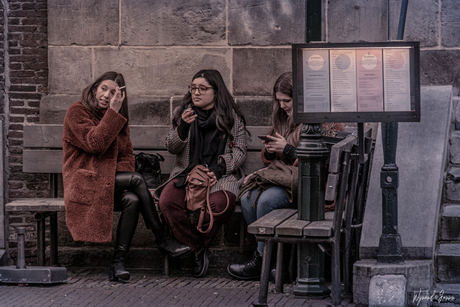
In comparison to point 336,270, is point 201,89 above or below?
above

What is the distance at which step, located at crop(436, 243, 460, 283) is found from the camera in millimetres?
4633

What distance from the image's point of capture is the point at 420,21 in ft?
21.0

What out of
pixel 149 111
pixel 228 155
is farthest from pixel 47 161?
pixel 228 155

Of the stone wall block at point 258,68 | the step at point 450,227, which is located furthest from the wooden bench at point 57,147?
the step at point 450,227

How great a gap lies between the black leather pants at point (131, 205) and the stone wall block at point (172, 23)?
5.63ft

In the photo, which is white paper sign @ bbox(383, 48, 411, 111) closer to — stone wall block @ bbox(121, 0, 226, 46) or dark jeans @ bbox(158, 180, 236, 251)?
dark jeans @ bbox(158, 180, 236, 251)

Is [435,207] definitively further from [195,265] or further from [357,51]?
[195,265]

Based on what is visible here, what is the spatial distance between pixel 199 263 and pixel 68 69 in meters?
2.49

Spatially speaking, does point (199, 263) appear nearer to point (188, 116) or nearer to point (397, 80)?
point (188, 116)

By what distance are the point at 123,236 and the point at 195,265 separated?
65 centimetres

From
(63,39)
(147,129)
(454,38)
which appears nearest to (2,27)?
(63,39)

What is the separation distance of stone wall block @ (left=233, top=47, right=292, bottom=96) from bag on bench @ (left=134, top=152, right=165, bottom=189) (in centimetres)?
120

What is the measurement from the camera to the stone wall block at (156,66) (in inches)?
264

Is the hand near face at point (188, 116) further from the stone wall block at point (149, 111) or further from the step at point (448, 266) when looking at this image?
the step at point (448, 266)
